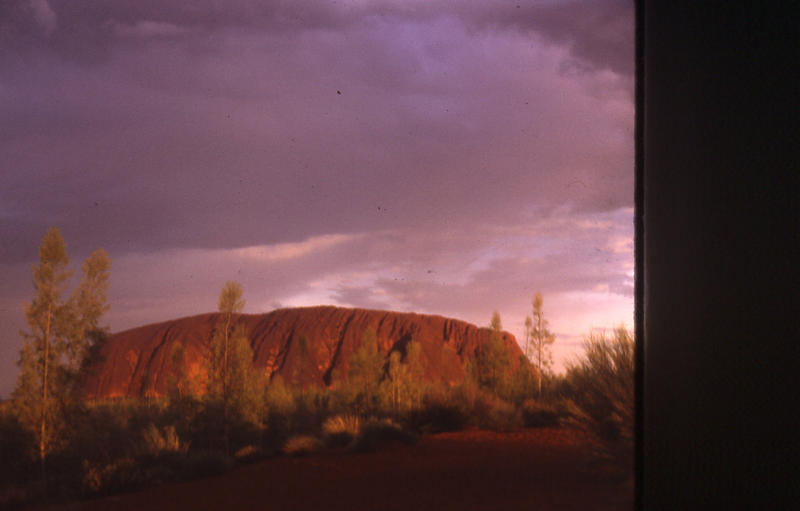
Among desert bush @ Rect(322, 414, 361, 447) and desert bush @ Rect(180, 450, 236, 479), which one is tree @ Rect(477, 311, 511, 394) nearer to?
desert bush @ Rect(322, 414, 361, 447)

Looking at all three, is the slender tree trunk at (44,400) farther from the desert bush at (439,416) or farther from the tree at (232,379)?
the desert bush at (439,416)

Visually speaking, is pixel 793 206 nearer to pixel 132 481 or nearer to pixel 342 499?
pixel 342 499

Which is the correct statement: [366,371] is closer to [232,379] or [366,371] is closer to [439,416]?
[232,379]

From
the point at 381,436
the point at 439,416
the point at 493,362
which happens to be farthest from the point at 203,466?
the point at 493,362

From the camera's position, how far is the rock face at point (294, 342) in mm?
54969

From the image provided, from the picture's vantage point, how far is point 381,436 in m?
11.1

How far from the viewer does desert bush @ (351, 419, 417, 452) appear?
35.4ft

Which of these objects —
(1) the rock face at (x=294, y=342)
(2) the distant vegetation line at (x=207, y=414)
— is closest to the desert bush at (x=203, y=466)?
(2) the distant vegetation line at (x=207, y=414)

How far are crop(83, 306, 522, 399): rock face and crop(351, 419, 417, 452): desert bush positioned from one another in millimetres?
38024

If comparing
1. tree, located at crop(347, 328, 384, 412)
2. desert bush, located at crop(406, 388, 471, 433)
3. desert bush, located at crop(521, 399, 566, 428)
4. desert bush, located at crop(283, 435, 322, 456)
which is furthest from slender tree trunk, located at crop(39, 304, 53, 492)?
tree, located at crop(347, 328, 384, 412)

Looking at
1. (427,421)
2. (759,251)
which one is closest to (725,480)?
(759,251)

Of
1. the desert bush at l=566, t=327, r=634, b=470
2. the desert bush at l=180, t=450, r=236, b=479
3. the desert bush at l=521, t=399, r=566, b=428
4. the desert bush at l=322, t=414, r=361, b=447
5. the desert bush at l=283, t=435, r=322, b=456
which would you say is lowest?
the desert bush at l=180, t=450, r=236, b=479

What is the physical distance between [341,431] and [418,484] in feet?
19.5

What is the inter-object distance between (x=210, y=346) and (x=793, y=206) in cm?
1729
